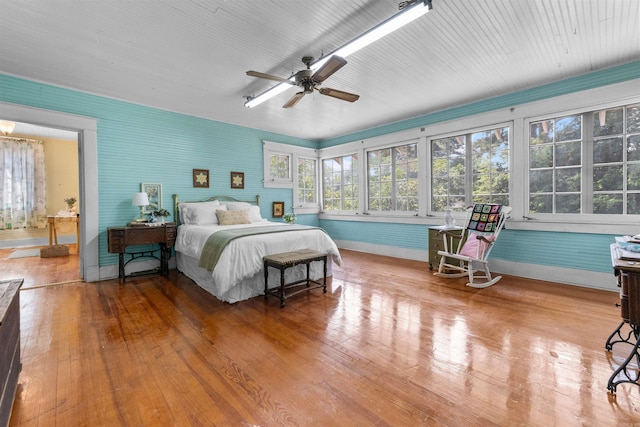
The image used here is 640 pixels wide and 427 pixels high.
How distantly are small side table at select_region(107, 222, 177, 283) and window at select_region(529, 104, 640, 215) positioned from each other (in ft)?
18.5

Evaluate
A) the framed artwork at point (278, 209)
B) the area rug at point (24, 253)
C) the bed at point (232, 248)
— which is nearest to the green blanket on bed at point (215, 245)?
the bed at point (232, 248)

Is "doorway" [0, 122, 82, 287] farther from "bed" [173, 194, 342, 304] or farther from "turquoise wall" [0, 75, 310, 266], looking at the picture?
"bed" [173, 194, 342, 304]

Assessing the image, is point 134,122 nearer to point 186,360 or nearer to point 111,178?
point 111,178

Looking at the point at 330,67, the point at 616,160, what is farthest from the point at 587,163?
the point at 330,67

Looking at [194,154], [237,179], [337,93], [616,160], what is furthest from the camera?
[237,179]

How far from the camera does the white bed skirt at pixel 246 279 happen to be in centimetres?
336

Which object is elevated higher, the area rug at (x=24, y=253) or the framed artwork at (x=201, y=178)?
the framed artwork at (x=201, y=178)

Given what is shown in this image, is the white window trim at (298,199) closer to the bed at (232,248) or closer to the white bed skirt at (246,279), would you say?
the bed at (232,248)

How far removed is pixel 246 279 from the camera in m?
3.45

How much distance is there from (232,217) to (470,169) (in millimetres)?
4190

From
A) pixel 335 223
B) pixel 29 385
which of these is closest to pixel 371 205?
pixel 335 223

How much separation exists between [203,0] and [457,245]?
455cm

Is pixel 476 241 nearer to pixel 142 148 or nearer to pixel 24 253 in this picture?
pixel 142 148

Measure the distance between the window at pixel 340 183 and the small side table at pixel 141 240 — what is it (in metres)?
3.81
